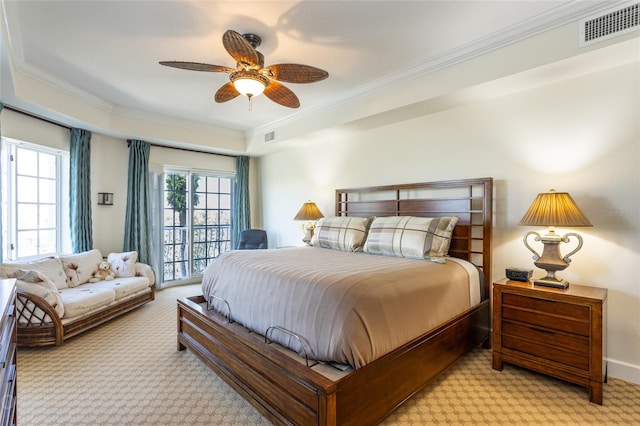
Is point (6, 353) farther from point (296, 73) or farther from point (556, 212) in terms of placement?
point (556, 212)

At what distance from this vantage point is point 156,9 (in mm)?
2236

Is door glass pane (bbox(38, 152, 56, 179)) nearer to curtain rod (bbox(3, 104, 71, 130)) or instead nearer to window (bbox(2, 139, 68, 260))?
window (bbox(2, 139, 68, 260))

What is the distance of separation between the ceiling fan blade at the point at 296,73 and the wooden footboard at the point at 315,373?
79.4 inches

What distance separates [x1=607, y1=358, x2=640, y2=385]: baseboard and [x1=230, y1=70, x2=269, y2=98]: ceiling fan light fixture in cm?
361

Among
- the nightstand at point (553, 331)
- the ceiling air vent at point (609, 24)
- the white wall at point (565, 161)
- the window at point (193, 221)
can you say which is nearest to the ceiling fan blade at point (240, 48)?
the white wall at point (565, 161)

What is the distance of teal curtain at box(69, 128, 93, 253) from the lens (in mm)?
4145

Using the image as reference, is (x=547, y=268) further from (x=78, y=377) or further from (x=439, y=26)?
(x=78, y=377)

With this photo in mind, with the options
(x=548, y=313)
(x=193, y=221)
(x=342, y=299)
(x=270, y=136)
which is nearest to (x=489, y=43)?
(x=548, y=313)

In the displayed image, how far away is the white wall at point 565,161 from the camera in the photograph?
2393mm

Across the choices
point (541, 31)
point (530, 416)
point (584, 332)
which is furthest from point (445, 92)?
point (530, 416)

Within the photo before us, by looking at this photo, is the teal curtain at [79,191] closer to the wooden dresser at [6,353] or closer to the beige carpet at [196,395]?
the beige carpet at [196,395]

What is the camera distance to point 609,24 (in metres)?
2.13

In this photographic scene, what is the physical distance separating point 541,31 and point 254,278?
2.92 meters

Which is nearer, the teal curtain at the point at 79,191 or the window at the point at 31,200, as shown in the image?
the window at the point at 31,200
